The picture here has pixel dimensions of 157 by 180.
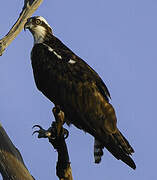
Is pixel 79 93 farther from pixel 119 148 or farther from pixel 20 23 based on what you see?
pixel 20 23

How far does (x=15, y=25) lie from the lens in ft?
→ 22.3

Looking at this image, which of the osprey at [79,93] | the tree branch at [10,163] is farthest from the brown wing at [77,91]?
the tree branch at [10,163]

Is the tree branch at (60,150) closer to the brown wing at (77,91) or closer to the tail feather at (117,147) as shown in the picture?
the tail feather at (117,147)

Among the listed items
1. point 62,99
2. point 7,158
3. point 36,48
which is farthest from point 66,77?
point 7,158

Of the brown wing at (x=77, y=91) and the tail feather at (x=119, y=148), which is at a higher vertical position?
the brown wing at (x=77, y=91)

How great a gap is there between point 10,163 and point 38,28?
3.97 metres

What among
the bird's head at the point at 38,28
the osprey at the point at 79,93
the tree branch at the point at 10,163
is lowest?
the tree branch at the point at 10,163

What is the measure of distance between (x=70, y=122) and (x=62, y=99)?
409 mm

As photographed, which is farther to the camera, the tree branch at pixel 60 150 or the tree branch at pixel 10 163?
the tree branch at pixel 60 150

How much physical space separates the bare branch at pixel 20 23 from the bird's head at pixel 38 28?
1711 millimetres

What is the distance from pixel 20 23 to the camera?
6.82 m

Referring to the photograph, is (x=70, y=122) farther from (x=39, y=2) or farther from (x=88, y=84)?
(x=39, y=2)

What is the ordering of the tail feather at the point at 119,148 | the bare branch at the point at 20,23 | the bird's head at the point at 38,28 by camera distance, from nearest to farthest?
1. the bare branch at the point at 20,23
2. the tail feather at the point at 119,148
3. the bird's head at the point at 38,28

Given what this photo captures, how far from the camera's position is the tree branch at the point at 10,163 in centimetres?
552
